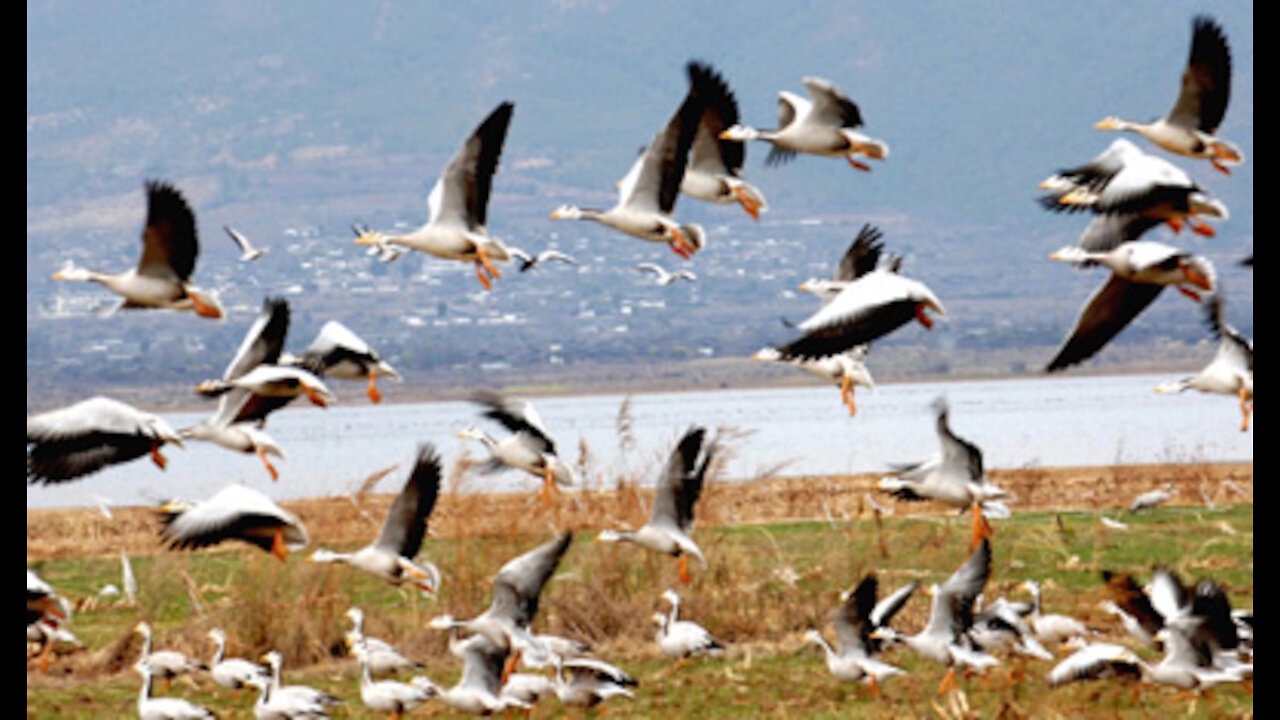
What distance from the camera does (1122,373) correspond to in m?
105

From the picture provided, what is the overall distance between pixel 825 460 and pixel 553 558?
31.9m

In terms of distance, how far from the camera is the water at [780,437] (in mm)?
39812

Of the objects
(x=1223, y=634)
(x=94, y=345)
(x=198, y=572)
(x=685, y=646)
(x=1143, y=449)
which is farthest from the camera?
(x=94, y=345)

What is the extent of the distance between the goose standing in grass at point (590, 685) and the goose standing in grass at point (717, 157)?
298 cm

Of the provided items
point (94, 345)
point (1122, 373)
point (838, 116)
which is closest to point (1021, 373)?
point (1122, 373)

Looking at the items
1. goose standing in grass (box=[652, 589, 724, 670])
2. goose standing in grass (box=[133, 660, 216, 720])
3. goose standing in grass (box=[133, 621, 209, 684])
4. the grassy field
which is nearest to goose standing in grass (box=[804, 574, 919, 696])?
the grassy field

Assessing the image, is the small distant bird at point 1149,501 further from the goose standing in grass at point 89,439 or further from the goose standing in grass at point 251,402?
the goose standing in grass at point 89,439

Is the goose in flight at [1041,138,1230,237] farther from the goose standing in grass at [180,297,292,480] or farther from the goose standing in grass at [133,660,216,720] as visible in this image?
the goose standing in grass at [133,660,216,720]

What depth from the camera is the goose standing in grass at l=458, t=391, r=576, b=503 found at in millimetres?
12102

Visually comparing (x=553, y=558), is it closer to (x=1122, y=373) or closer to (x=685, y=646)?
(x=685, y=646)

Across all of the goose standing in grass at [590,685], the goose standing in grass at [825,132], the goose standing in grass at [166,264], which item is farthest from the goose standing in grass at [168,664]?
the goose standing in grass at [825,132]

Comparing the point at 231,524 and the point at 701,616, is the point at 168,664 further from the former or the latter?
the point at 701,616

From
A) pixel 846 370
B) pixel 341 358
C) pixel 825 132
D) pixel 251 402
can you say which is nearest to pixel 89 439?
pixel 251 402

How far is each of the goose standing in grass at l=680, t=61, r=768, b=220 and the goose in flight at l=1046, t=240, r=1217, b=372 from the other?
9.03 ft
